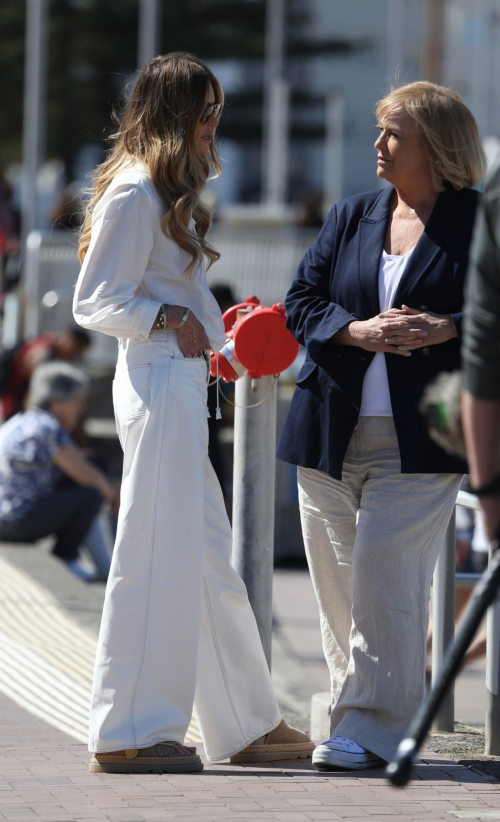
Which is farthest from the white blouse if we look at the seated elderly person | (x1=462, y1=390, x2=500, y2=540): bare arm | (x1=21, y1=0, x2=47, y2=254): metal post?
(x1=21, y1=0, x2=47, y2=254): metal post

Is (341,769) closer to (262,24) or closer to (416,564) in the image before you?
(416,564)

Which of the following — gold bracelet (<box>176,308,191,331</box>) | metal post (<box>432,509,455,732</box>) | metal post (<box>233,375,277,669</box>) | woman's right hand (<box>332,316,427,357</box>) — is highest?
gold bracelet (<box>176,308,191,331</box>)

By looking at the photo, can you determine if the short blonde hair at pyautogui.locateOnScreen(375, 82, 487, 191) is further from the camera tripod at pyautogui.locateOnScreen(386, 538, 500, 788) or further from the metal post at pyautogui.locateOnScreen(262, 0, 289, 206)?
the metal post at pyautogui.locateOnScreen(262, 0, 289, 206)

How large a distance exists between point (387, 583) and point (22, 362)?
6902 mm

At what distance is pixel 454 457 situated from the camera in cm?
374

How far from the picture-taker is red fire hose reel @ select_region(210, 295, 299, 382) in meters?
4.12

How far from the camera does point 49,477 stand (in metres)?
8.60

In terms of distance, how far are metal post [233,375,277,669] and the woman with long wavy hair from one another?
50cm

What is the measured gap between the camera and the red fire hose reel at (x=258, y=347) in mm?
4125

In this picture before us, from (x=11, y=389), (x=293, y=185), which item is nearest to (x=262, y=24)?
(x=293, y=185)

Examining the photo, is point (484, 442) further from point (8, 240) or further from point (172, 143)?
point (8, 240)

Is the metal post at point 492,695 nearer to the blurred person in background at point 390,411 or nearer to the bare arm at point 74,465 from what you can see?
the blurred person in background at point 390,411

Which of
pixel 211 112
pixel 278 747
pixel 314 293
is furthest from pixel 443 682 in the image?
pixel 211 112

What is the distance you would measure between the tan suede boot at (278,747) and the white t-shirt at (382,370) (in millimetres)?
999
